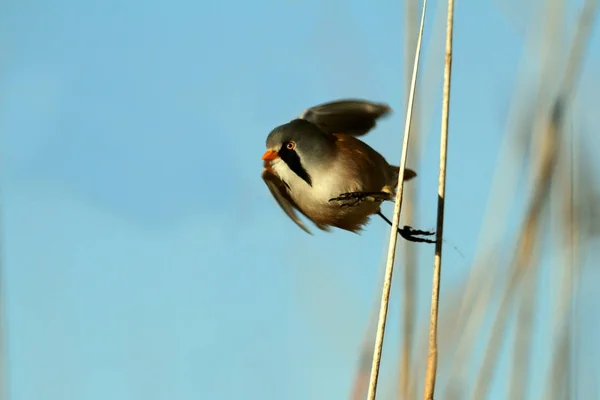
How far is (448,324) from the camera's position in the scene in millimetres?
2287

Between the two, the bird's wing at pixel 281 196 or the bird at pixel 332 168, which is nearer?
the bird at pixel 332 168

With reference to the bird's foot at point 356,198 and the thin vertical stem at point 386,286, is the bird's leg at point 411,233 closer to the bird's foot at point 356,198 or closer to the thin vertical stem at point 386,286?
the bird's foot at point 356,198

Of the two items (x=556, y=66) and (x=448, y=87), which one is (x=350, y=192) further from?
(x=448, y=87)

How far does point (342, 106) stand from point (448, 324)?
83 cm

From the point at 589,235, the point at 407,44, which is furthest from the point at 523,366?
the point at 407,44

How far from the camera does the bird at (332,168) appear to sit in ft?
8.41

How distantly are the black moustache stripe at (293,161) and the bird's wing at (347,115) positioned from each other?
0.21 metres

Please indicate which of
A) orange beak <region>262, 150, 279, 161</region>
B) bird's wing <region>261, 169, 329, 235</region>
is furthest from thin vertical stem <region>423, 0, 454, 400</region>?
bird's wing <region>261, 169, 329, 235</region>

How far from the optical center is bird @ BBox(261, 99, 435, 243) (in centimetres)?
256

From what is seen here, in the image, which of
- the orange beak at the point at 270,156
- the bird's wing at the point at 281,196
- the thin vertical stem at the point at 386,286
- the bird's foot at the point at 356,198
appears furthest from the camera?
the bird's wing at the point at 281,196

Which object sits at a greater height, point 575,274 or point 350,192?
point 350,192

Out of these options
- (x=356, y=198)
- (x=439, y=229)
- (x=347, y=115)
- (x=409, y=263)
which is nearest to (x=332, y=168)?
(x=356, y=198)

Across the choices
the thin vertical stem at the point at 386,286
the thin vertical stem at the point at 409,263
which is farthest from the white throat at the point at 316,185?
the thin vertical stem at the point at 386,286

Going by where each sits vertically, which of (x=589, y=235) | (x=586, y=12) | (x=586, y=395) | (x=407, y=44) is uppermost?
(x=586, y=12)
